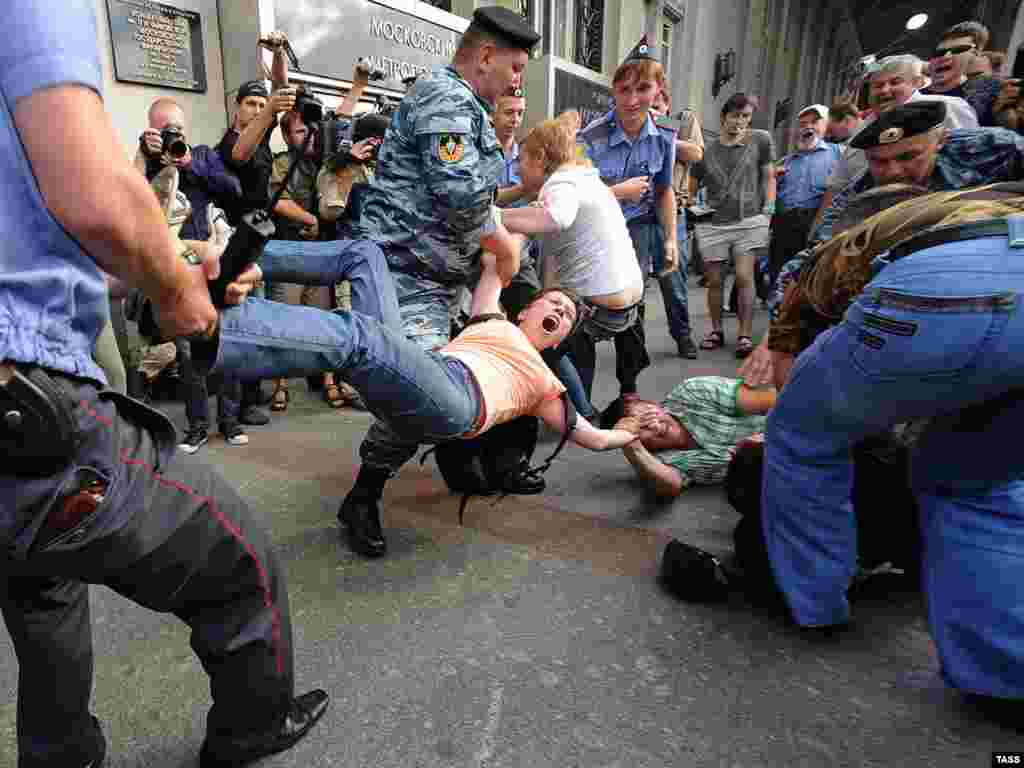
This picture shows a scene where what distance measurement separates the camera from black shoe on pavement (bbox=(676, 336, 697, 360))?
16.3 ft

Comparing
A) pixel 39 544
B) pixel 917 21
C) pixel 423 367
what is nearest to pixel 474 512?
pixel 423 367

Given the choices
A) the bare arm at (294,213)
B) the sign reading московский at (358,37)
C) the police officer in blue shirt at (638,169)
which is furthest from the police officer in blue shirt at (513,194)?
the sign reading московский at (358,37)

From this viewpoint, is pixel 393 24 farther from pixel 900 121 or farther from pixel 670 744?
pixel 670 744

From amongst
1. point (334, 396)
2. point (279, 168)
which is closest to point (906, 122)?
point (334, 396)

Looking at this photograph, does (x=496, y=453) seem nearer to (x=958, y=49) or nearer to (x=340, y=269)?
(x=340, y=269)

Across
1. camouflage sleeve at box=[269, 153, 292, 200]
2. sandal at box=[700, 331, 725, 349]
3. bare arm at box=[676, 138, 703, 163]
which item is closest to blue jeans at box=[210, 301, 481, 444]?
camouflage sleeve at box=[269, 153, 292, 200]

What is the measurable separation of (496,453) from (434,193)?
96cm

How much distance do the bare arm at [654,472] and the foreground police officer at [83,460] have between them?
1.51m

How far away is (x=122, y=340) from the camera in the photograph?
385cm

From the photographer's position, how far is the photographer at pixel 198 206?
310cm

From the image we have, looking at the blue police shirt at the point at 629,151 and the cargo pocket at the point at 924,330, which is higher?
the blue police shirt at the point at 629,151

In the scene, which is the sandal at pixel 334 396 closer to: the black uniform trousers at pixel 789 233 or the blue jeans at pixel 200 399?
the blue jeans at pixel 200 399

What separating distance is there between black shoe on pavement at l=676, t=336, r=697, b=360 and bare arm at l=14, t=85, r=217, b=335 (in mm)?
4526

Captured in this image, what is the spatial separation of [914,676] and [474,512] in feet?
4.79
